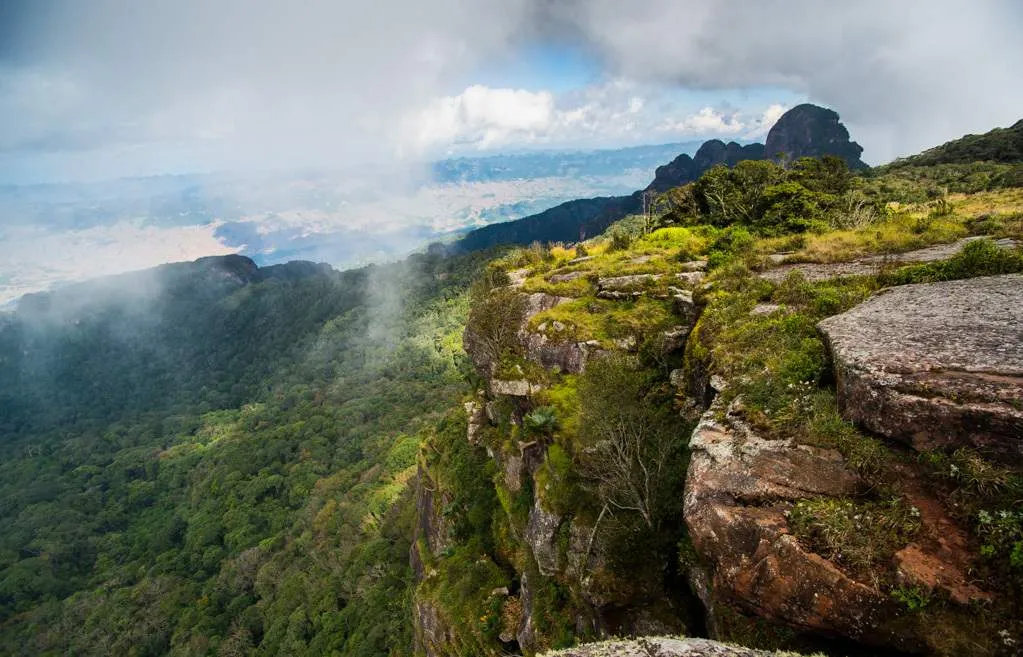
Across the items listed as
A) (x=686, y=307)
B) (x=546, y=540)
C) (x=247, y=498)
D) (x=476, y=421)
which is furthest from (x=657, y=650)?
(x=247, y=498)

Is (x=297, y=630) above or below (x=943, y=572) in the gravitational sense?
below

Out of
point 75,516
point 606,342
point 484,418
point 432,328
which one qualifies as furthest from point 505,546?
point 75,516

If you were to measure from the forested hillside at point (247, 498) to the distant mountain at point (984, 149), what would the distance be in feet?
309

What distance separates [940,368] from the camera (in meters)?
8.29

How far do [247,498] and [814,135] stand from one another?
672 ft

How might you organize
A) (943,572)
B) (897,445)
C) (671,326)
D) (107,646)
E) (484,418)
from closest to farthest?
1. (943,572)
2. (897,445)
3. (671,326)
4. (484,418)
5. (107,646)

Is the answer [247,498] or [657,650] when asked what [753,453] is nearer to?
[657,650]

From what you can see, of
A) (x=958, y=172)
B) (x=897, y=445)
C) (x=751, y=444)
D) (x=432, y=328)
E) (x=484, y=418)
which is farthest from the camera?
(x=432, y=328)

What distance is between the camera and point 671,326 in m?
19.0

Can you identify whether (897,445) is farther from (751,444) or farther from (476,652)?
(476,652)

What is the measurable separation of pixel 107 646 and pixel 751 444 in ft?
330

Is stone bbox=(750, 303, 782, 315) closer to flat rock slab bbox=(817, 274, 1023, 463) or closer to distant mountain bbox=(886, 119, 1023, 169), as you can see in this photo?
flat rock slab bbox=(817, 274, 1023, 463)

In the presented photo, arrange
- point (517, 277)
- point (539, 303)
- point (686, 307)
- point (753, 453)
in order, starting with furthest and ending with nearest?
point (517, 277)
point (539, 303)
point (686, 307)
point (753, 453)

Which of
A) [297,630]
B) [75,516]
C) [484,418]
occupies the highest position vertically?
[484,418]
